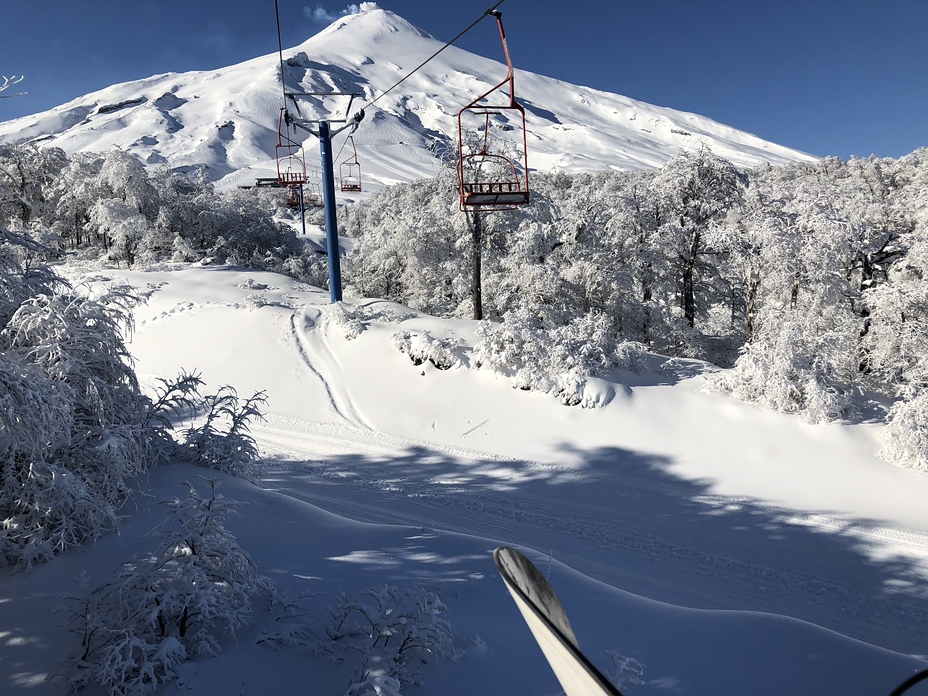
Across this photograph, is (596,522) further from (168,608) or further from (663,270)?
(663,270)

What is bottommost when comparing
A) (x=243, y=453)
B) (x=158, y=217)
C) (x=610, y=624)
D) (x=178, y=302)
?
(x=610, y=624)

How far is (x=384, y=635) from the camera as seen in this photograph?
381 centimetres

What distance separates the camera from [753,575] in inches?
293

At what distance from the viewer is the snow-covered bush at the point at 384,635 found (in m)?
3.71

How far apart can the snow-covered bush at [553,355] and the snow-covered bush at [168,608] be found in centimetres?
835

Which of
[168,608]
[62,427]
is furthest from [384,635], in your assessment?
[62,427]

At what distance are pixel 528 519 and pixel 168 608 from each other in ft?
19.0

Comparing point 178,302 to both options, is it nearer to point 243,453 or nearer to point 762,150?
point 243,453

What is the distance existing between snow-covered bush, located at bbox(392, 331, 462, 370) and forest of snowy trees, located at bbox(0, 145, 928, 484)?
2.54 feet

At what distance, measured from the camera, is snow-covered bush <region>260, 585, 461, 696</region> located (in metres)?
3.71

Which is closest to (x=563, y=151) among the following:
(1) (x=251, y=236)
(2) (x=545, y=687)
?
(1) (x=251, y=236)

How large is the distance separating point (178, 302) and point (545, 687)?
1647cm

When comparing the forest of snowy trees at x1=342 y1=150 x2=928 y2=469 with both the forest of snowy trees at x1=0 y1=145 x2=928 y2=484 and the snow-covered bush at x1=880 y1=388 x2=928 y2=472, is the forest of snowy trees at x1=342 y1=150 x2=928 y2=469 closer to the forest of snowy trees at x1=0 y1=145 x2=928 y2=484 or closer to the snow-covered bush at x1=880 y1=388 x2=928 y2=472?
the forest of snowy trees at x1=0 y1=145 x2=928 y2=484

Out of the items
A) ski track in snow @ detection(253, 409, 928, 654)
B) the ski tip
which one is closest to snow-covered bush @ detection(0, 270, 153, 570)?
ski track in snow @ detection(253, 409, 928, 654)
